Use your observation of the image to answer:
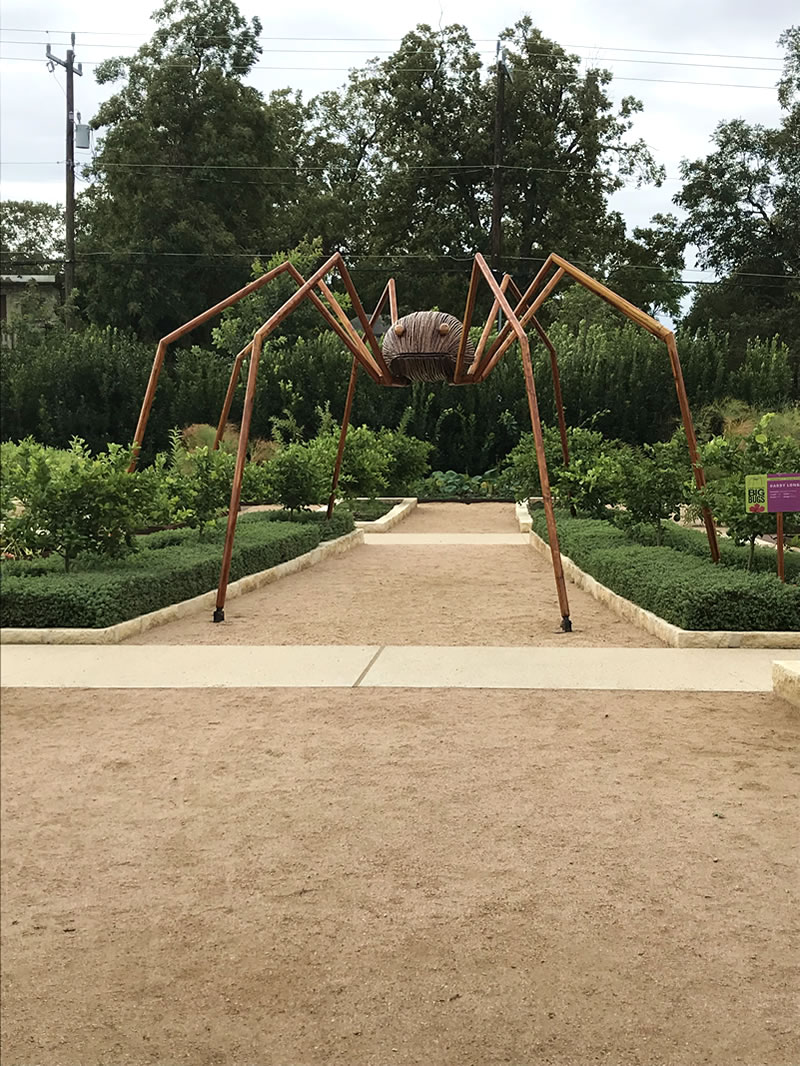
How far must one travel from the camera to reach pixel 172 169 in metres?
30.2

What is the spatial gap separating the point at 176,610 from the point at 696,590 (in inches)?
127

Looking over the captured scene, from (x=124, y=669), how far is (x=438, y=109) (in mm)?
32285

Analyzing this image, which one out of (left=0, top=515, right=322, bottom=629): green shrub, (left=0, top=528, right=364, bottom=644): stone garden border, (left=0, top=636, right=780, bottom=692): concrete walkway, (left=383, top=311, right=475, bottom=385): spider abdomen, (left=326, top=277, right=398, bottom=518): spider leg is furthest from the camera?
(left=326, top=277, right=398, bottom=518): spider leg

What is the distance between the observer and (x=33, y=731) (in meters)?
1.27

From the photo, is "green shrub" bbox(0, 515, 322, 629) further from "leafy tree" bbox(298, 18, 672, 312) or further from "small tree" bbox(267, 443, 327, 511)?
"leafy tree" bbox(298, 18, 672, 312)

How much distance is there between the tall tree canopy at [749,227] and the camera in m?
30.5

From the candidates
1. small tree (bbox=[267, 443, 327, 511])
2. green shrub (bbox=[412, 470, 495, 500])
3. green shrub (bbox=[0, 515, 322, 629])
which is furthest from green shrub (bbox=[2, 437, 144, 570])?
green shrub (bbox=[412, 470, 495, 500])

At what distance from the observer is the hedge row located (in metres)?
8.48

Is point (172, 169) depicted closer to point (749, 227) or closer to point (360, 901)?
point (749, 227)

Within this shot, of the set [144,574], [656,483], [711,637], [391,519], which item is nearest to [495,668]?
[144,574]

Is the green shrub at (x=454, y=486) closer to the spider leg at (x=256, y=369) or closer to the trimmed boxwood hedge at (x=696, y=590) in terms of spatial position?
the spider leg at (x=256, y=369)

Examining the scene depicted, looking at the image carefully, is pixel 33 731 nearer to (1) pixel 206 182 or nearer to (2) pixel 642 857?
(2) pixel 642 857

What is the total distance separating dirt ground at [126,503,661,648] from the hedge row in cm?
104

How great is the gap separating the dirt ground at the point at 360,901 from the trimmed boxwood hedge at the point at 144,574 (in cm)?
29
